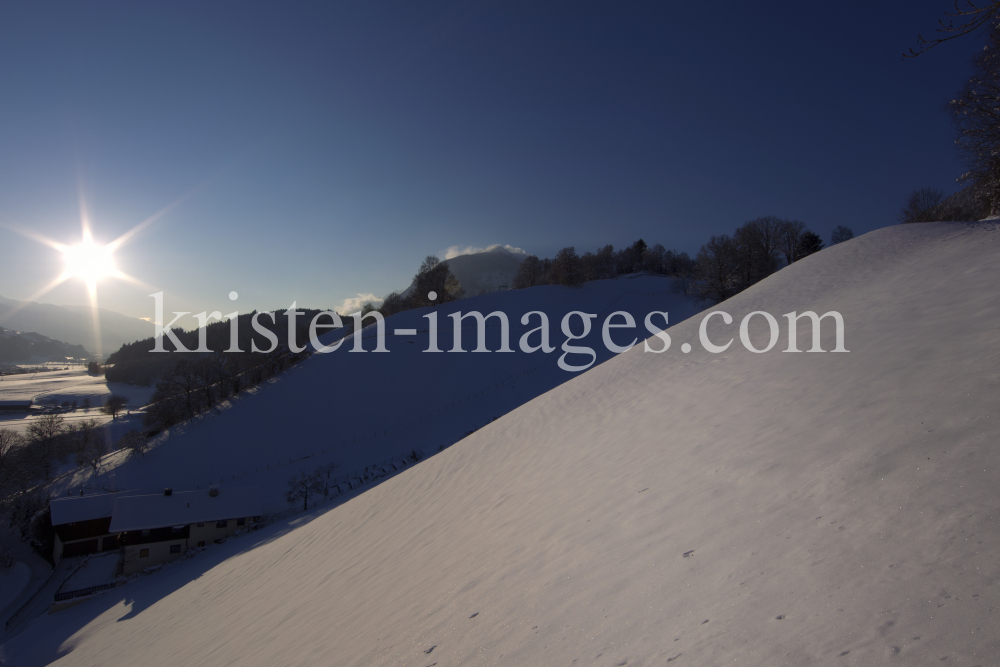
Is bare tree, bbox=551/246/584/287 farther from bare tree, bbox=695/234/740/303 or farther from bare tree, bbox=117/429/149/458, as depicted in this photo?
bare tree, bbox=117/429/149/458

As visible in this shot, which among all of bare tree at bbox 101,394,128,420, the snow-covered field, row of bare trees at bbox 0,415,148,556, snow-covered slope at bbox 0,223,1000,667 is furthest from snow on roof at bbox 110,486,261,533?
the snow-covered field

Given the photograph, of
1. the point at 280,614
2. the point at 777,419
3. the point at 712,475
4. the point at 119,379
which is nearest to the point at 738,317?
the point at 777,419

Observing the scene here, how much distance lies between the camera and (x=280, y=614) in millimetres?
7031

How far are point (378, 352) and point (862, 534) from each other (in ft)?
155

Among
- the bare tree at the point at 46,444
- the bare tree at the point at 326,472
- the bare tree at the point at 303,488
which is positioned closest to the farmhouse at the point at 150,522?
the bare tree at the point at 303,488

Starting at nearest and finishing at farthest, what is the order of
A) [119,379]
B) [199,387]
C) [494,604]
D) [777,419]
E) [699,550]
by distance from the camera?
[699,550] → [494,604] → [777,419] → [199,387] → [119,379]

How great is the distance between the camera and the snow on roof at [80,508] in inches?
936

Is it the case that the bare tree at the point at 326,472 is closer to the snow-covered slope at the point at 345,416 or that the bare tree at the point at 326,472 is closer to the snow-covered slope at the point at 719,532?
the snow-covered slope at the point at 345,416

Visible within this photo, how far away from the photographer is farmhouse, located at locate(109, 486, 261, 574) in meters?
22.1

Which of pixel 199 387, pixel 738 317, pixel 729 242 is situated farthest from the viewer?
pixel 199 387

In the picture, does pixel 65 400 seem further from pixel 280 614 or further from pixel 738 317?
pixel 738 317

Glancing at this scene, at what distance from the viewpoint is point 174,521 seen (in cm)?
2291

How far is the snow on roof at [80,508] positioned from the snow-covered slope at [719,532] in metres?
20.8

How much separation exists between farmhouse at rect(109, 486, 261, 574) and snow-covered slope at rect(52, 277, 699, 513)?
214 cm
